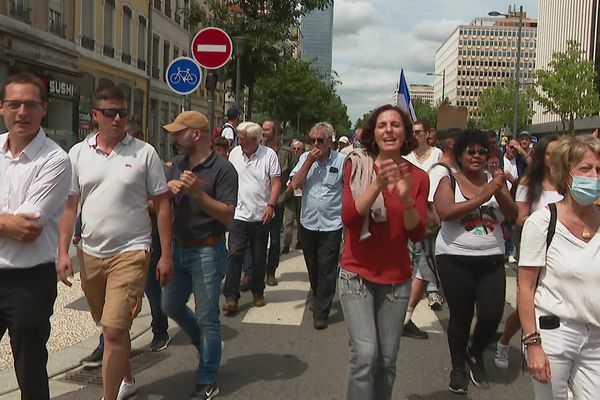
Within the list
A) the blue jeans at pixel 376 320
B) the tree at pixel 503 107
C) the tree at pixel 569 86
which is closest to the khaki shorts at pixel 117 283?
the blue jeans at pixel 376 320

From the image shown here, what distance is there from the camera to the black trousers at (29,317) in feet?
10.9

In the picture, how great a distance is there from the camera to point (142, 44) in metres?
33.5

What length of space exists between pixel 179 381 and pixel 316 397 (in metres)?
1.01

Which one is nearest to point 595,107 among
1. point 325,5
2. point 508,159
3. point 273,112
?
point 273,112

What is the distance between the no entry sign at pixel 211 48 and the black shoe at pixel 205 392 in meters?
6.16

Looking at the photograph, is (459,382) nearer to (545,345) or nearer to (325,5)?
(545,345)

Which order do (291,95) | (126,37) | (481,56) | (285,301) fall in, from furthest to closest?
(481,56), (291,95), (126,37), (285,301)

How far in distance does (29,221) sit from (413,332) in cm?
402

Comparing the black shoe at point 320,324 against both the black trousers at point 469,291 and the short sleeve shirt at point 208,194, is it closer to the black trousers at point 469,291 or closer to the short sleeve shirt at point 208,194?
the black trousers at point 469,291

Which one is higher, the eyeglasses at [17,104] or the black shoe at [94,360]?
the eyeglasses at [17,104]

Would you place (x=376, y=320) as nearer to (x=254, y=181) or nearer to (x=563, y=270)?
(x=563, y=270)

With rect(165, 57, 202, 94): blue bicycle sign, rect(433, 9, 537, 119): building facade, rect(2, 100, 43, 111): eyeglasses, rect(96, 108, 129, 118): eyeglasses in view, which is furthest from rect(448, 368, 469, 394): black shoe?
rect(433, 9, 537, 119): building facade

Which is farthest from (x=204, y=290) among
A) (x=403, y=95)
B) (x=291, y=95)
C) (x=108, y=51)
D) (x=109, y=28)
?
(x=291, y=95)

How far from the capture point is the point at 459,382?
15.8 feet
